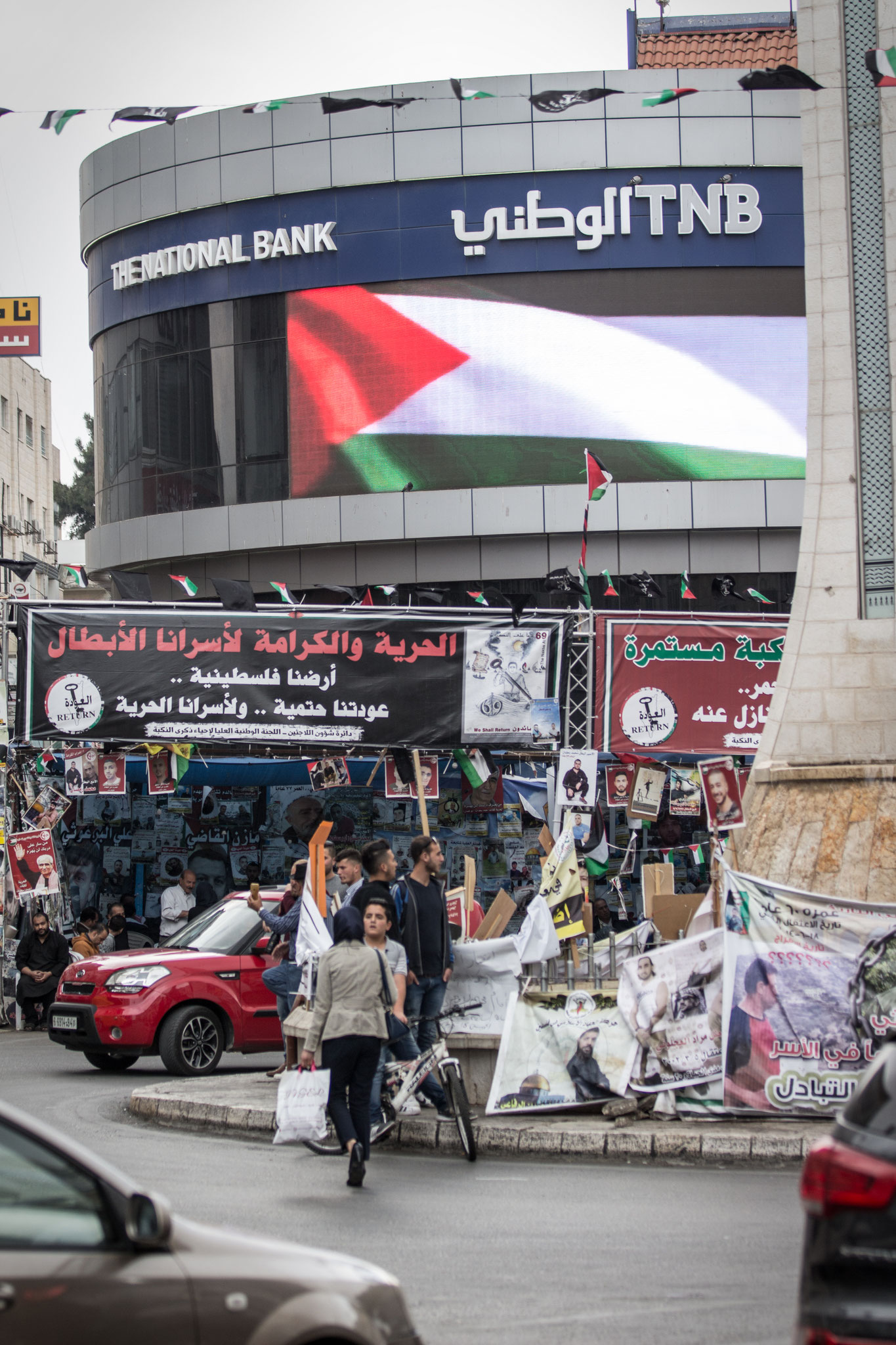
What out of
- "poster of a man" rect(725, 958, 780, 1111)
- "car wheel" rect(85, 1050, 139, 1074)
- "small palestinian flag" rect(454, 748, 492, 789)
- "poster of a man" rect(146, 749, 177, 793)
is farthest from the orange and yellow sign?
"poster of a man" rect(725, 958, 780, 1111)

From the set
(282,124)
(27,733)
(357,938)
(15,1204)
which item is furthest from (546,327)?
(15,1204)

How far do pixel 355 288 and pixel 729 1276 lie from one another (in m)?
22.3

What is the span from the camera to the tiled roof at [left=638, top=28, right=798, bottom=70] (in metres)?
32.2

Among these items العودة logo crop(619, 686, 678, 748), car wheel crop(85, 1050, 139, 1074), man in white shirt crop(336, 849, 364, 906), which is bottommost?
car wheel crop(85, 1050, 139, 1074)

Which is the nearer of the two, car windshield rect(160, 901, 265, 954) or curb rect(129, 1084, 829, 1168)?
curb rect(129, 1084, 829, 1168)

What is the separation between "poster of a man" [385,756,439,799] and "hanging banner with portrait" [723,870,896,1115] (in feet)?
30.0

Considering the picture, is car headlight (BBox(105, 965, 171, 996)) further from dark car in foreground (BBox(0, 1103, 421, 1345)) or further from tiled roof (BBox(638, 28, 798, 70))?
tiled roof (BBox(638, 28, 798, 70))

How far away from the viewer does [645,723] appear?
19.1 meters

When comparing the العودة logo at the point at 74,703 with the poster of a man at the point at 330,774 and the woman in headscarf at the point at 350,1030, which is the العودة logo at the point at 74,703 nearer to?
the poster of a man at the point at 330,774

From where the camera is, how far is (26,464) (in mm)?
71562

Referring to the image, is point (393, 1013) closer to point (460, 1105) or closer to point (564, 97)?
point (460, 1105)

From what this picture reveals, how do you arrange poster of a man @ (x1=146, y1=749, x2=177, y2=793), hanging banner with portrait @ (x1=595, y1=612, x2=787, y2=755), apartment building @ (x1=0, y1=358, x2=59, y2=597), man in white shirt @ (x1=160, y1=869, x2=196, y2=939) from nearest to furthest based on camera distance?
hanging banner with portrait @ (x1=595, y1=612, x2=787, y2=755), poster of a man @ (x1=146, y1=749, x2=177, y2=793), man in white shirt @ (x1=160, y1=869, x2=196, y2=939), apartment building @ (x1=0, y1=358, x2=59, y2=597)

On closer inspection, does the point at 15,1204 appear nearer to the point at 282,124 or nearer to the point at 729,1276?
the point at 729,1276

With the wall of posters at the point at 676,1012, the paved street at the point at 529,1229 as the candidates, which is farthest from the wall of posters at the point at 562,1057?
the paved street at the point at 529,1229
